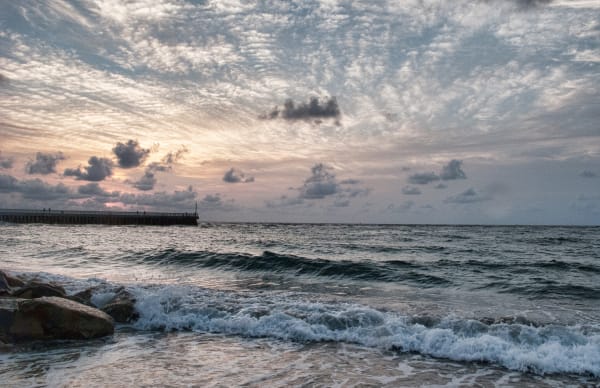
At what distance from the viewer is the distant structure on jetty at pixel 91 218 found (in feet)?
306

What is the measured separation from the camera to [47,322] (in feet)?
33.3

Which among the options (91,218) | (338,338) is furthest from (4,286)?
(91,218)

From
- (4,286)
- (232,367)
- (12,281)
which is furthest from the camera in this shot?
(12,281)

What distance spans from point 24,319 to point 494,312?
12.8 m

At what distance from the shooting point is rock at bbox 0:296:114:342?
9953 millimetres

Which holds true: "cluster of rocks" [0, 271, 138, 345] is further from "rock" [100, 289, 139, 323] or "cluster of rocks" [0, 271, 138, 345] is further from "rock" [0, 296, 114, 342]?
"rock" [100, 289, 139, 323]

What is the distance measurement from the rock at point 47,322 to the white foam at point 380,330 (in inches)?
67.1

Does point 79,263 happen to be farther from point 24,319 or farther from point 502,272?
point 502,272

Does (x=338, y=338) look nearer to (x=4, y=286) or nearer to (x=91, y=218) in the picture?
(x=4, y=286)

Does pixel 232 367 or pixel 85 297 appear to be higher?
pixel 85 297

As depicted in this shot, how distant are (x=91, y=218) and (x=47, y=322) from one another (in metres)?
98.1

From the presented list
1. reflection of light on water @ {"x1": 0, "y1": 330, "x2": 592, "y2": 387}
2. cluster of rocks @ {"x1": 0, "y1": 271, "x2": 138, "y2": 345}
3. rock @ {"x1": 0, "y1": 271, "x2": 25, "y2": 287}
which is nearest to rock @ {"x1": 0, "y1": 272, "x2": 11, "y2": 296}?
rock @ {"x1": 0, "y1": 271, "x2": 25, "y2": 287}

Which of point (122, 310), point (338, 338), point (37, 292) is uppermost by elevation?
point (37, 292)

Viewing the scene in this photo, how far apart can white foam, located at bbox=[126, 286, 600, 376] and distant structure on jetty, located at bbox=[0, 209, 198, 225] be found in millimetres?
94585
